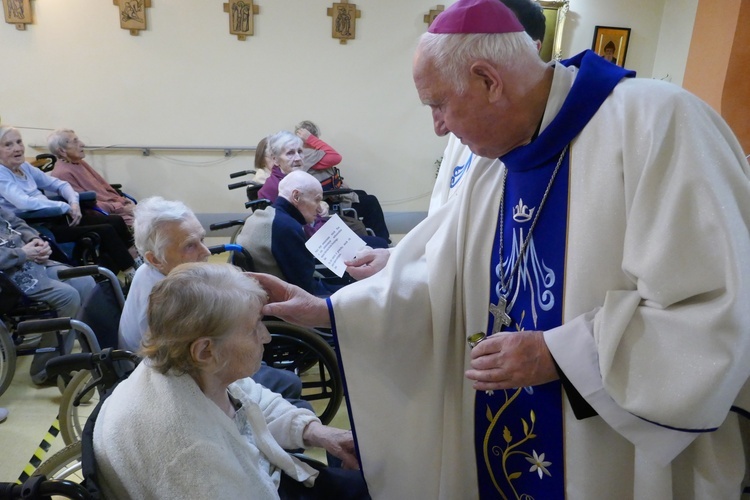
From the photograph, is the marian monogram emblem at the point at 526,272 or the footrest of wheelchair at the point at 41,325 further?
the footrest of wheelchair at the point at 41,325

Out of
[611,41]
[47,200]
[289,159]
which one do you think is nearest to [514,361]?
[289,159]

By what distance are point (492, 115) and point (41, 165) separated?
478 cm

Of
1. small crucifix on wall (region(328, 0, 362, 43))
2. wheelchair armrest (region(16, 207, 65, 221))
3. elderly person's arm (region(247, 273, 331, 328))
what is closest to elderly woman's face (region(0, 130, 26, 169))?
wheelchair armrest (region(16, 207, 65, 221))

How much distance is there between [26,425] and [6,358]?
34cm

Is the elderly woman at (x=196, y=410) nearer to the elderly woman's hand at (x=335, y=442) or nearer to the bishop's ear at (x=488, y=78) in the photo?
the elderly woman's hand at (x=335, y=442)

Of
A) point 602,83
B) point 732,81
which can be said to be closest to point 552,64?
point 602,83

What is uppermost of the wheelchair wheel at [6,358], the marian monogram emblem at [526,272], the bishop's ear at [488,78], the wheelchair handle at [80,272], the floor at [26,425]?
the bishop's ear at [488,78]

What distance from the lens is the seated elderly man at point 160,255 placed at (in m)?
1.82

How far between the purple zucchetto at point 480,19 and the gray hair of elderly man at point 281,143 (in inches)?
127

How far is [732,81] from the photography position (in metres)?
4.06

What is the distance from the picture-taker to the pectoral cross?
3.88ft

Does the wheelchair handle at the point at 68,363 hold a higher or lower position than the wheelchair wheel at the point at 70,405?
higher

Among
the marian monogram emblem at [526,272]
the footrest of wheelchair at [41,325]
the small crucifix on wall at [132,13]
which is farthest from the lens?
the small crucifix on wall at [132,13]

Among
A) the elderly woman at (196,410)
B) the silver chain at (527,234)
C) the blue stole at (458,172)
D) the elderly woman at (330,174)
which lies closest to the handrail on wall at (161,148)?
the elderly woman at (330,174)
